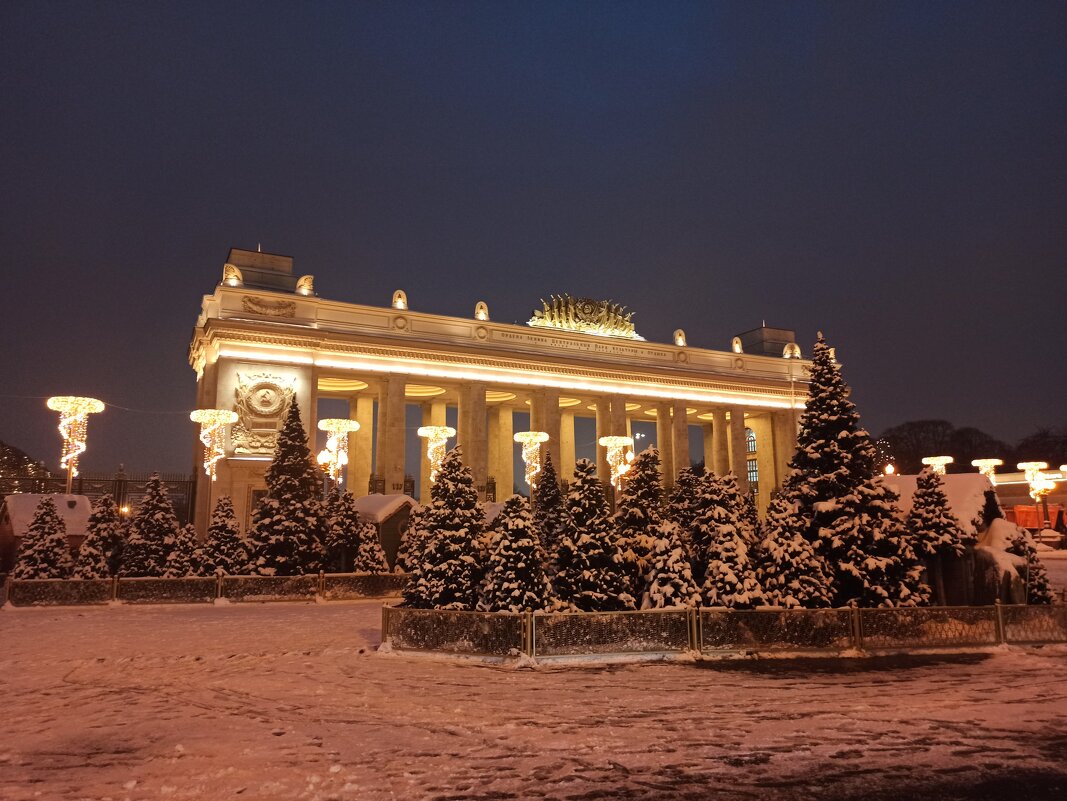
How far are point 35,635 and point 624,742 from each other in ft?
43.1

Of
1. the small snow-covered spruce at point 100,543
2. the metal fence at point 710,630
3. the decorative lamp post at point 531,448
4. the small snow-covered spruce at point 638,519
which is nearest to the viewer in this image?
the metal fence at point 710,630

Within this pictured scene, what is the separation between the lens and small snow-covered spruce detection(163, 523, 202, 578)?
22266mm

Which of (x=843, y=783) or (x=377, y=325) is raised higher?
(x=377, y=325)

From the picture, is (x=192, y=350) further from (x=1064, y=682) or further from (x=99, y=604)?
(x=1064, y=682)

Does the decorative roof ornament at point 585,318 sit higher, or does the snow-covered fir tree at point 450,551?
the decorative roof ornament at point 585,318

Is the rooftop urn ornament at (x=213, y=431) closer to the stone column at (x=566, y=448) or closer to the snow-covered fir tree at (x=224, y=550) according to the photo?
the snow-covered fir tree at (x=224, y=550)

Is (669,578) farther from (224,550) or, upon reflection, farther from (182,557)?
Result: (182,557)

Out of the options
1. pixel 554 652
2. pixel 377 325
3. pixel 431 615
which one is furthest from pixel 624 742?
pixel 377 325

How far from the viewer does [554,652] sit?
12.3 m

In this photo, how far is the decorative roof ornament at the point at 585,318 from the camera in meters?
53.8

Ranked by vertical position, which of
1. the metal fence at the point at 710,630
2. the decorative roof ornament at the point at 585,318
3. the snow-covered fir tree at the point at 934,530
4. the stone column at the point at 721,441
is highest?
the decorative roof ornament at the point at 585,318

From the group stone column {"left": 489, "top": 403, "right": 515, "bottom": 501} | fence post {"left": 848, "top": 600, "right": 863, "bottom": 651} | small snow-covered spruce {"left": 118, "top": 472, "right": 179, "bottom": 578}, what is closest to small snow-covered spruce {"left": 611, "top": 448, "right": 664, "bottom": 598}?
fence post {"left": 848, "top": 600, "right": 863, "bottom": 651}

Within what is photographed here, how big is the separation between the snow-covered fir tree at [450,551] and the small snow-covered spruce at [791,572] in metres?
5.53

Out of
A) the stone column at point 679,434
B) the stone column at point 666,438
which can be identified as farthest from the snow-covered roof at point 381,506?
the stone column at point 679,434
